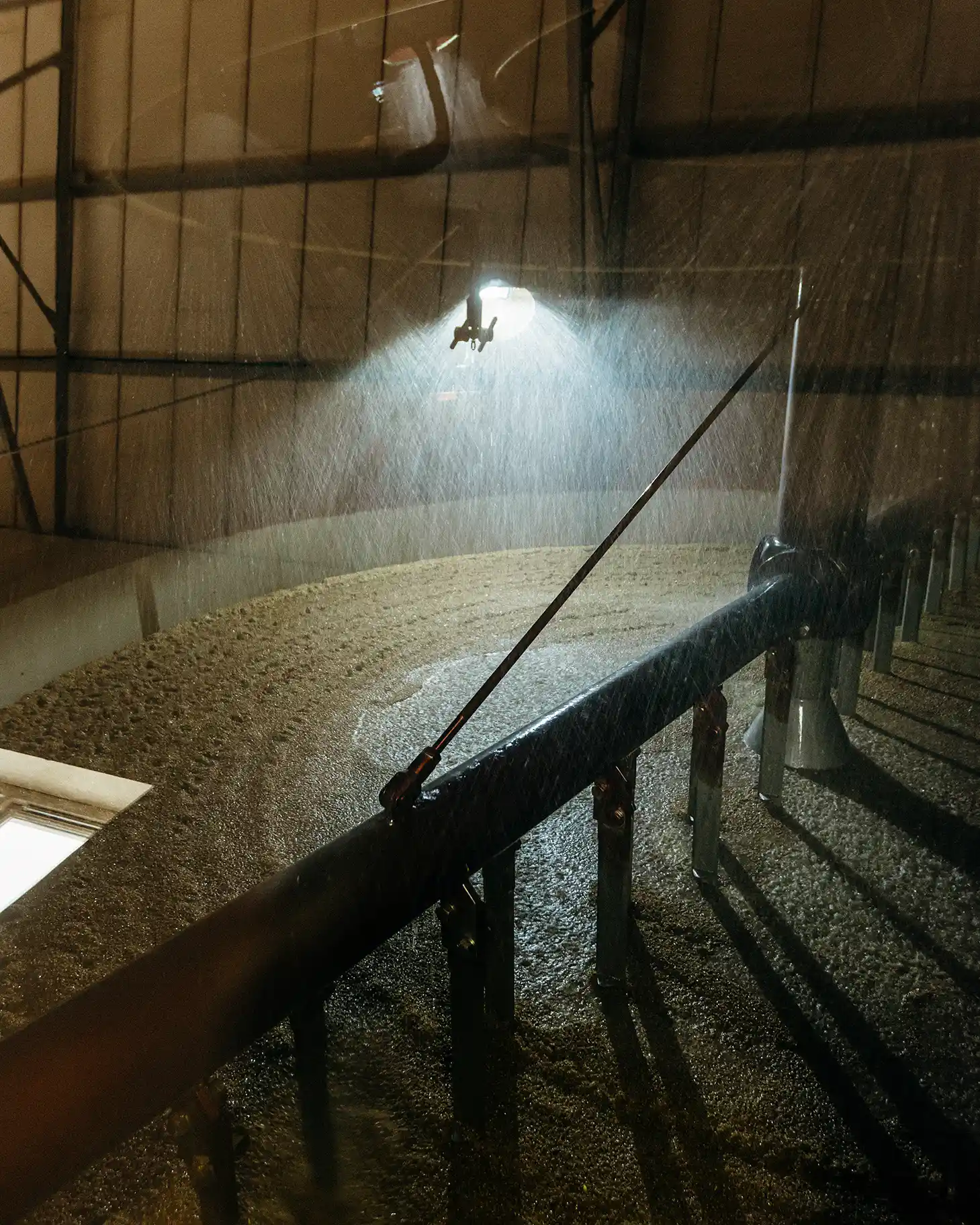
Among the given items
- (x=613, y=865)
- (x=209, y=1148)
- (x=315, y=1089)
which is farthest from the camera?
(x=613, y=865)

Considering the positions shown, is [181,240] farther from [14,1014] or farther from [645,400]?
[14,1014]

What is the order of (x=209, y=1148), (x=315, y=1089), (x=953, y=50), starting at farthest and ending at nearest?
(x=953, y=50)
(x=315, y=1089)
(x=209, y=1148)

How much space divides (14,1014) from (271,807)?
720mm

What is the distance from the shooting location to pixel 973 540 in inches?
142

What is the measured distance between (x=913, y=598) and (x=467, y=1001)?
2.32 meters

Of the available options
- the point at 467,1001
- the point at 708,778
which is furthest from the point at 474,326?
the point at 467,1001

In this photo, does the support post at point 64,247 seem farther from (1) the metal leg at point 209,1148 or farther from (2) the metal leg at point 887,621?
(1) the metal leg at point 209,1148

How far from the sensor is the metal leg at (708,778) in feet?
5.43

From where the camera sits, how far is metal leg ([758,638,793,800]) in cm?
195

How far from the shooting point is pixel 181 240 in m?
5.55

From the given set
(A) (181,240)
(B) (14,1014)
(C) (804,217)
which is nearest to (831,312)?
(B) (14,1014)

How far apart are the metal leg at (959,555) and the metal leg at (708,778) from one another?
2.18m

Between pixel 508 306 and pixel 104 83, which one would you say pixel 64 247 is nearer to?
pixel 104 83

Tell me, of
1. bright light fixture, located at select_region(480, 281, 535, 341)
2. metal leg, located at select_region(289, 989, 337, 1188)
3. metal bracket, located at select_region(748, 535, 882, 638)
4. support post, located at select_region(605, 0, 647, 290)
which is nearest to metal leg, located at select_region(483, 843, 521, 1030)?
metal leg, located at select_region(289, 989, 337, 1188)
